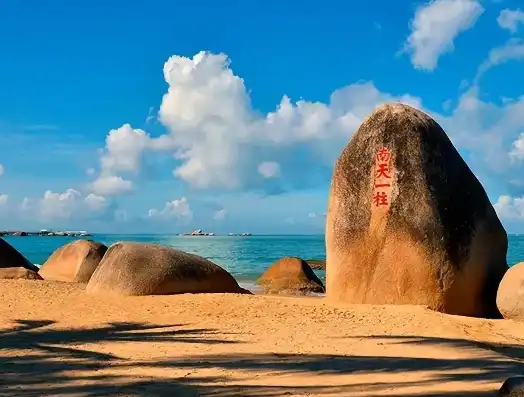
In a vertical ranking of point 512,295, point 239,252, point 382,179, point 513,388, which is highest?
point 382,179

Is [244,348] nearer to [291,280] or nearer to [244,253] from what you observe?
[291,280]

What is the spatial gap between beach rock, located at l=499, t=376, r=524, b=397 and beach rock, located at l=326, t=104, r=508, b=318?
5.78 meters

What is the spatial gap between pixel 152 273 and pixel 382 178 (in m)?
4.73

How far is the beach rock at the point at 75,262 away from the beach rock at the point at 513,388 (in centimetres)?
1502

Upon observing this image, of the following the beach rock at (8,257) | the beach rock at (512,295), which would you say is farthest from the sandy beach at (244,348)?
the beach rock at (8,257)

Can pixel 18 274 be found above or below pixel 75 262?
below

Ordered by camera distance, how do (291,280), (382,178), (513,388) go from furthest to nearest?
1. (291,280)
2. (382,178)
3. (513,388)

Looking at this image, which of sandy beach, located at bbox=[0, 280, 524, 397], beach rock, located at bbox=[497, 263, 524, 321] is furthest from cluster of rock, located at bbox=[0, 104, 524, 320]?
sandy beach, located at bbox=[0, 280, 524, 397]

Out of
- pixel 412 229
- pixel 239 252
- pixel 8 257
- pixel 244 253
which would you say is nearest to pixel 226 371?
pixel 412 229

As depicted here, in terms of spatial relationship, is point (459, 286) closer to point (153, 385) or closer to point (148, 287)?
point (148, 287)

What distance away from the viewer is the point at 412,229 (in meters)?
10.5

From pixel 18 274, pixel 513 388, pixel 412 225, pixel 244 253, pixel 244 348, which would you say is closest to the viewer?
pixel 513 388

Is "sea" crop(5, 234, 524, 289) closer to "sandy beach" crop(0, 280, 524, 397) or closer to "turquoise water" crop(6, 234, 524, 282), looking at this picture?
"turquoise water" crop(6, 234, 524, 282)

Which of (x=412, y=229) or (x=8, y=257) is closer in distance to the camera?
(x=412, y=229)
